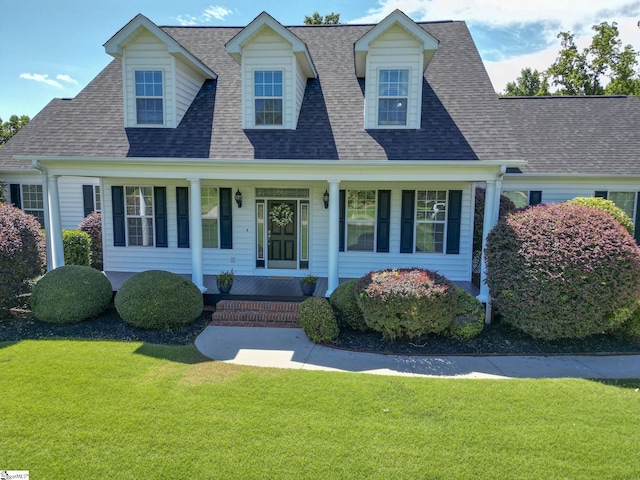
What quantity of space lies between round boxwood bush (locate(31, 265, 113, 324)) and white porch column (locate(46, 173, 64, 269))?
1166 millimetres

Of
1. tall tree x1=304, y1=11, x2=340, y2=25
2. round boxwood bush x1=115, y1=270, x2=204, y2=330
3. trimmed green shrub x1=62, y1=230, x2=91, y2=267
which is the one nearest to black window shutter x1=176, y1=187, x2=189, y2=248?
round boxwood bush x1=115, y1=270, x2=204, y2=330

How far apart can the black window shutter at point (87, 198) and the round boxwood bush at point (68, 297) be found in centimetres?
667

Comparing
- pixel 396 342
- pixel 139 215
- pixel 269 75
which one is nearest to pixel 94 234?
pixel 139 215

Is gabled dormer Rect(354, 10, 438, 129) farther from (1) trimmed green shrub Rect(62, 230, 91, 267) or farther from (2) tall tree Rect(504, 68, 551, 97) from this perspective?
(2) tall tree Rect(504, 68, 551, 97)

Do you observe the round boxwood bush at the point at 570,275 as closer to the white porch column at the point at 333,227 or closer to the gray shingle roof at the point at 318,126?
the gray shingle roof at the point at 318,126

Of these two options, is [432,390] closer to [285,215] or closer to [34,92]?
[285,215]

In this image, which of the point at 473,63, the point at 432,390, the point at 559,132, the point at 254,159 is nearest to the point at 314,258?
the point at 254,159

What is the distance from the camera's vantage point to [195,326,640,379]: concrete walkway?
6.06 m

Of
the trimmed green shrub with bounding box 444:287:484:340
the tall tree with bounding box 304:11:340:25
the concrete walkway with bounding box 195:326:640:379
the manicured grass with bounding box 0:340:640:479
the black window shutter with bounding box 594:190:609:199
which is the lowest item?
the concrete walkway with bounding box 195:326:640:379

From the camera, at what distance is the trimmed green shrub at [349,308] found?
7703mm

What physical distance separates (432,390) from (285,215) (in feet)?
22.1

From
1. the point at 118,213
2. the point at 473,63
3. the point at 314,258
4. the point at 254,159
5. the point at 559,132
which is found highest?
the point at 473,63

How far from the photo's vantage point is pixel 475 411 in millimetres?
4734

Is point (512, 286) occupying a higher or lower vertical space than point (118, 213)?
lower
